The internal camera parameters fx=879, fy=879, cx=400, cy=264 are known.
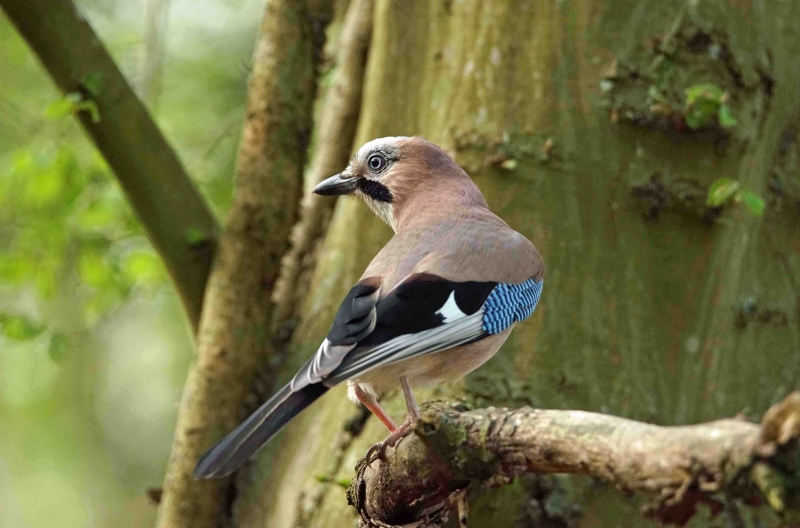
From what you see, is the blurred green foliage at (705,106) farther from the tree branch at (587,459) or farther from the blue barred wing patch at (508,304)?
the tree branch at (587,459)

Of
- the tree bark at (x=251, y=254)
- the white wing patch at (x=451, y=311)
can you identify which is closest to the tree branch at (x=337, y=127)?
the tree bark at (x=251, y=254)

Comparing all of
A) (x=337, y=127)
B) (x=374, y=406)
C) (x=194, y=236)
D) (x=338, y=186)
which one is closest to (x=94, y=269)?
(x=194, y=236)

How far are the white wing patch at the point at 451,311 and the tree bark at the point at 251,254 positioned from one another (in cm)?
137

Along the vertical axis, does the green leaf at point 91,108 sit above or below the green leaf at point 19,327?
above

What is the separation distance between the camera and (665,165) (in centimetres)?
329

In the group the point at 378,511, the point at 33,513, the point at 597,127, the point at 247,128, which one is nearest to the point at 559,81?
the point at 597,127

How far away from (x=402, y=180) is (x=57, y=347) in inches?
67.2

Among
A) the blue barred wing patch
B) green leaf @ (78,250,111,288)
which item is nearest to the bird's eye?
the blue barred wing patch

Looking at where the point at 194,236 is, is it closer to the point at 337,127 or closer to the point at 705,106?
the point at 337,127

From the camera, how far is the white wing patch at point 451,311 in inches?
95.0

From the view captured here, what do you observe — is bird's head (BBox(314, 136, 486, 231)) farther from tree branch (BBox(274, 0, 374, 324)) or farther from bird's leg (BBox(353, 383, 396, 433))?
bird's leg (BBox(353, 383, 396, 433))

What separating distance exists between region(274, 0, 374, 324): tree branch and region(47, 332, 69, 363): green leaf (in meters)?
1.02

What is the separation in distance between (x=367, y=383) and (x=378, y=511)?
1.51ft

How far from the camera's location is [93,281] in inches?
173
